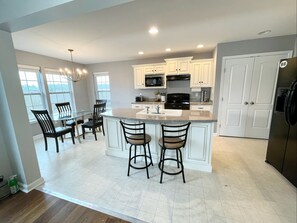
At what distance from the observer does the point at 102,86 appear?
19.4 feet

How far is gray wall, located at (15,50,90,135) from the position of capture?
146 inches

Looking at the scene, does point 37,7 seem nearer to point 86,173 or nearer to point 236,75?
point 86,173

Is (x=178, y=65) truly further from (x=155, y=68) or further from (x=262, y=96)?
(x=262, y=96)

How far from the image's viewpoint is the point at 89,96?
20.0 feet

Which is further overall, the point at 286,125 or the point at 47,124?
the point at 47,124

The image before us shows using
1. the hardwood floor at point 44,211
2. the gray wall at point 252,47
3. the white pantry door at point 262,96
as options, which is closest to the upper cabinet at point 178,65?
the gray wall at point 252,47

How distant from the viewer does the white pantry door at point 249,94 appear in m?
3.29

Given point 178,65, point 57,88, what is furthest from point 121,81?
point 178,65

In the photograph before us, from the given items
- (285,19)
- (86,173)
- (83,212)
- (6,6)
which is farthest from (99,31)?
(285,19)

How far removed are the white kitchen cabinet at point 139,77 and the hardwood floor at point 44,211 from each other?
154 inches

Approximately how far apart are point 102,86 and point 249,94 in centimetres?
526

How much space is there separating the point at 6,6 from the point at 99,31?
1303 mm

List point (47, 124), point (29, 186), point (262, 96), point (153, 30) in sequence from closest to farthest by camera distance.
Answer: point (29, 186)
point (153, 30)
point (47, 124)
point (262, 96)

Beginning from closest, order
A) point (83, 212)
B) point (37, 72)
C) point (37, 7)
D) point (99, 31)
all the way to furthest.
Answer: point (37, 7) → point (83, 212) → point (99, 31) → point (37, 72)
